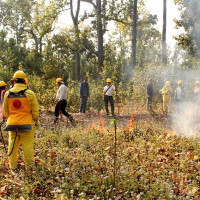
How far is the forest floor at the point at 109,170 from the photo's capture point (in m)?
3.98

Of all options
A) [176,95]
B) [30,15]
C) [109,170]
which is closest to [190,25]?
[176,95]

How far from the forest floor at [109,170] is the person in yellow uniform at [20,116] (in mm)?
354

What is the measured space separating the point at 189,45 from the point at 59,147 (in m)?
12.9

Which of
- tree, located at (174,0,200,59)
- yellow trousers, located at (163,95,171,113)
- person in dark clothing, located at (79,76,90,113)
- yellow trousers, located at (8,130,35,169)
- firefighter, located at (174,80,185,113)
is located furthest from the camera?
tree, located at (174,0,200,59)

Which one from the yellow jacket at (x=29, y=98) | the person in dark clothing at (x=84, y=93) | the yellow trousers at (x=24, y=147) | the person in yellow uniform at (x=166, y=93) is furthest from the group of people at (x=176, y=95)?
the yellow trousers at (x=24, y=147)

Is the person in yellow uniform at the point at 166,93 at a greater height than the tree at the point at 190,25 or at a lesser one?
lesser

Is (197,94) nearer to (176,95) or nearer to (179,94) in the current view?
(179,94)

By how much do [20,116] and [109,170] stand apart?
6.44 ft

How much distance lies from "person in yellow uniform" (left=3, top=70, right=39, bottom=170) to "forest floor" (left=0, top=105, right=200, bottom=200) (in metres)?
0.35

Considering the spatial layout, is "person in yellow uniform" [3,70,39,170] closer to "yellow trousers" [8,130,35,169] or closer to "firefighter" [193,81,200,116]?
"yellow trousers" [8,130,35,169]

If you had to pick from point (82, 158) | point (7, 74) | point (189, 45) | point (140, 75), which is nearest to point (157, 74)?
point (140, 75)

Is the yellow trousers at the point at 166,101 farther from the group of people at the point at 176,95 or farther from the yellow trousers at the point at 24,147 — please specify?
the yellow trousers at the point at 24,147

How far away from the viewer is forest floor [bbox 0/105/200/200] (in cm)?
398

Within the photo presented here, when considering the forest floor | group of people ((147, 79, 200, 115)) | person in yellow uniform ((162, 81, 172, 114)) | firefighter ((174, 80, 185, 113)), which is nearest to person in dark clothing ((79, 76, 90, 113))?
group of people ((147, 79, 200, 115))
